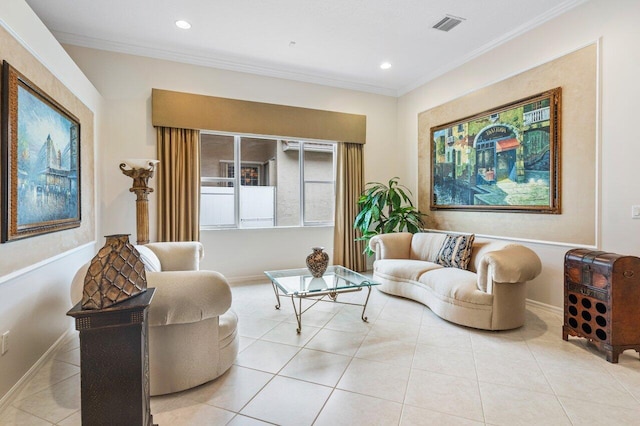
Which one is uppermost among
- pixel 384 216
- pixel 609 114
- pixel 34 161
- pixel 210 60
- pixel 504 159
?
pixel 210 60

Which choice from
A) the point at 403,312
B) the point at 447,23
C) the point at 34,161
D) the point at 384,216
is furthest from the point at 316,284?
the point at 447,23

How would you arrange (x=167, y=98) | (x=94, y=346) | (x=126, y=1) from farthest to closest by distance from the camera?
1. (x=167, y=98)
2. (x=126, y=1)
3. (x=94, y=346)

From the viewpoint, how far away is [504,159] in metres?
3.91

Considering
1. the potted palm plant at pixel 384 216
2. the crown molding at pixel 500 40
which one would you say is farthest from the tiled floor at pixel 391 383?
the crown molding at pixel 500 40

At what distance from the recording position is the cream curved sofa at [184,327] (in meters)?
1.85

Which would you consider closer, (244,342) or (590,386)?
(590,386)

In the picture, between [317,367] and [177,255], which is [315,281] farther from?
[177,255]

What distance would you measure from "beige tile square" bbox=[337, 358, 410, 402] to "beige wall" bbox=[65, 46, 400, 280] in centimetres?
294

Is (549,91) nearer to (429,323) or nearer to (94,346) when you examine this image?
(429,323)

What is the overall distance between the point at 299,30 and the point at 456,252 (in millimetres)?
3235

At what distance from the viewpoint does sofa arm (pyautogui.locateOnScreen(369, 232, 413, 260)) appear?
445 cm

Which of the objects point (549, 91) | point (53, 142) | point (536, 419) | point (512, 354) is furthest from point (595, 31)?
point (53, 142)

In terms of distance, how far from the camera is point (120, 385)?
4.80ft

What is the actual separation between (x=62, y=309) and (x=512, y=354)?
3.78 metres
